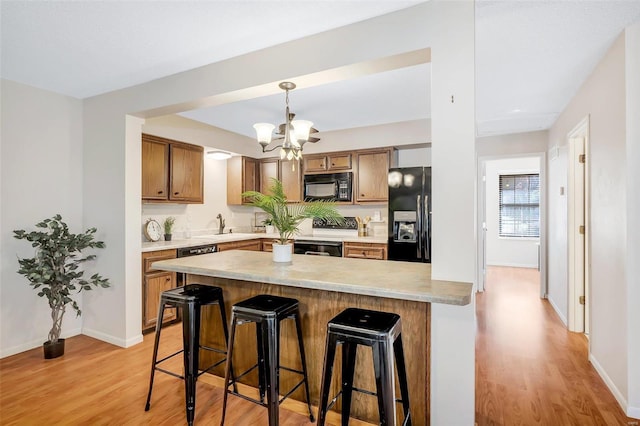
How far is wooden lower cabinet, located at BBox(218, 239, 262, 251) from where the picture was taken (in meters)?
4.23

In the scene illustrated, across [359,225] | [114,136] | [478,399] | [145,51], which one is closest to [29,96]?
[114,136]

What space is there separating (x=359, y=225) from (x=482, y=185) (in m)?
2.01

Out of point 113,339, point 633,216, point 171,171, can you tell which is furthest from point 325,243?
point 633,216

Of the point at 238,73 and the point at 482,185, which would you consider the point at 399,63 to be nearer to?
the point at 238,73

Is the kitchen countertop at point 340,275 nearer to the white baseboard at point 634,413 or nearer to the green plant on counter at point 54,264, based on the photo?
the green plant on counter at point 54,264

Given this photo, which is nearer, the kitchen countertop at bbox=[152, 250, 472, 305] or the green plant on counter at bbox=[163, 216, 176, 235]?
the kitchen countertop at bbox=[152, 250, 472, 305]

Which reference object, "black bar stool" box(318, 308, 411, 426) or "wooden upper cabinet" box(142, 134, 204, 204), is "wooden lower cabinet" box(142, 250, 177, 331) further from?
"black bar stool" box(318, 308, 411, 426)

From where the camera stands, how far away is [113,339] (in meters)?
3.20

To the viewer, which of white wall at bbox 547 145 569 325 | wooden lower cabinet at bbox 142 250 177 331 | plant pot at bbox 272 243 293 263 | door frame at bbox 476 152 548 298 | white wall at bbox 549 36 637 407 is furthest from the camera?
door frame at bbox 476 152 548 298

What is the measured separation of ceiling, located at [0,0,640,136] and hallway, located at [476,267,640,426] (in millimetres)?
2461

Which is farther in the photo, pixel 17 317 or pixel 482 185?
pixel 482 185

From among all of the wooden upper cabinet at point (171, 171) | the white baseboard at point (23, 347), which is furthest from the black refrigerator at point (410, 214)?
the white baseboard at point (23, 347)

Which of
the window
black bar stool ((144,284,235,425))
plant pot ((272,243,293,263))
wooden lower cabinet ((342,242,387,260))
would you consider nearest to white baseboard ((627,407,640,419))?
plant pot ((272,243,293,263))

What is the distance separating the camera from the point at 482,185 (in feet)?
16.6
